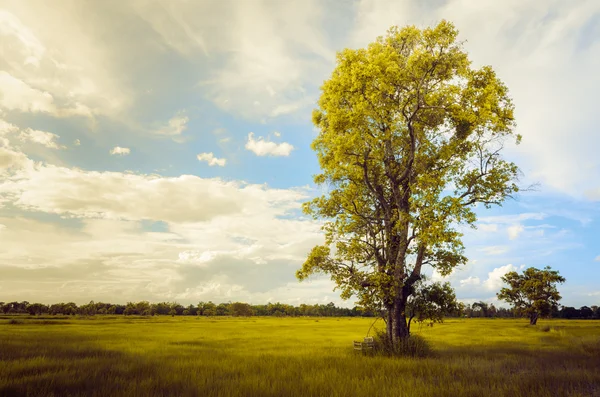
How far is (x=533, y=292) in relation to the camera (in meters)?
71.4

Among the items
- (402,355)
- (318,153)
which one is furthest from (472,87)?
(402,355)

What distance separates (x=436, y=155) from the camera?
22266 millimetres

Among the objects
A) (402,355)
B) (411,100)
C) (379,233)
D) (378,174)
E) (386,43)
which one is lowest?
(402,355)

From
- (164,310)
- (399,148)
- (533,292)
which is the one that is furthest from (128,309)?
Result: (399,148)

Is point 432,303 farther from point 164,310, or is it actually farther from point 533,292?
point 164,310

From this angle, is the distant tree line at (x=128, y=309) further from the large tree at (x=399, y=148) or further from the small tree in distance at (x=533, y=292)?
the large tree at (x=399, y=148)

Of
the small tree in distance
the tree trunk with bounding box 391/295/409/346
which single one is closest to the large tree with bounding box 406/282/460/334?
the tree trunk with bounding box 391/295/409/346

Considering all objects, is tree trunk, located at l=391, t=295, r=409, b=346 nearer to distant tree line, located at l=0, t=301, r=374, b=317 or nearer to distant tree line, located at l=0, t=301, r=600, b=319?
distant tree line, located at l=0, t=301, r=374, b=317

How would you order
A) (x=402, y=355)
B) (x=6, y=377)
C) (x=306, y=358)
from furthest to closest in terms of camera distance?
(x=402, y=355), (x=306, y=358), (x=6, y=377)

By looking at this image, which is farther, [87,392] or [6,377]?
[6,377]

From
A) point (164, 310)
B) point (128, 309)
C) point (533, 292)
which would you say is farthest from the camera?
point (164, 310)

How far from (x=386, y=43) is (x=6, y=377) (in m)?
24.2

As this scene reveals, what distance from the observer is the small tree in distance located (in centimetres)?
7031

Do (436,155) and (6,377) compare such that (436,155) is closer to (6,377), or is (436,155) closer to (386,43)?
(386,43)
